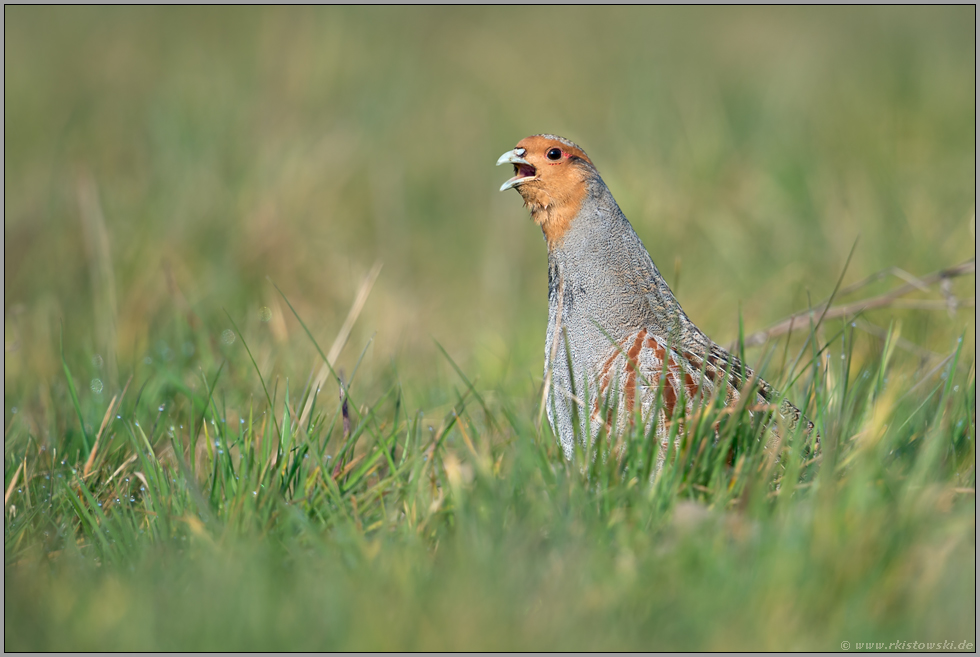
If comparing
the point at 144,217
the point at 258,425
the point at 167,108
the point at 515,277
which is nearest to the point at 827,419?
the point at 258,425

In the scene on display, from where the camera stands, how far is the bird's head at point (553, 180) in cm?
307

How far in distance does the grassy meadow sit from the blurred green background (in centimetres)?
3

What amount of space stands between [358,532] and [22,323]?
3557 mm

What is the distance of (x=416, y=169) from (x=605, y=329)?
486 cm

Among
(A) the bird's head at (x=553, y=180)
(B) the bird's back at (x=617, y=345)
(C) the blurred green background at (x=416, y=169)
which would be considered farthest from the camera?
(C) the blurred green background at (x=416, y=169)

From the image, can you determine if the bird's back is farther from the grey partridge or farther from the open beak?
the open beak

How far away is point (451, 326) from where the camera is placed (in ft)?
18.8

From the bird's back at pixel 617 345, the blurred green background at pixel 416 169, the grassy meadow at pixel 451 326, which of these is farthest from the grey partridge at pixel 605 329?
the blurred green background at pixel 416 169

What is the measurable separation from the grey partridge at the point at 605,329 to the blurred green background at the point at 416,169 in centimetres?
108

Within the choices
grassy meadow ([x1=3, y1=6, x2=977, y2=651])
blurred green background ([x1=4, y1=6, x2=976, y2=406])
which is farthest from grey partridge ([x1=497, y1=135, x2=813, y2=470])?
blurred green background ([x1=4, y1=6, x2=976, y2=406])

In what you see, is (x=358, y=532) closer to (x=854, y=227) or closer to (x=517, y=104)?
(x=854, y=227)

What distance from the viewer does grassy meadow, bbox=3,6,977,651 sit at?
1.98 metres

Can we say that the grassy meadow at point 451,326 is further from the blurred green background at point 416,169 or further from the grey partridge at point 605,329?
the grey partridge at point 605,329

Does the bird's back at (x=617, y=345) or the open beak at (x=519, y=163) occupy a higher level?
the open beak at (x=519, y=163)
